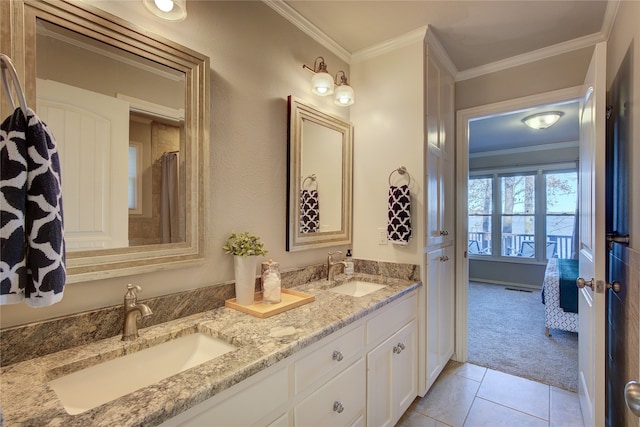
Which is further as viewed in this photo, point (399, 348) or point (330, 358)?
point (399, 348)

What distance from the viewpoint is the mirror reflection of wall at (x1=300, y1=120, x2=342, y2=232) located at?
2049 millimetres

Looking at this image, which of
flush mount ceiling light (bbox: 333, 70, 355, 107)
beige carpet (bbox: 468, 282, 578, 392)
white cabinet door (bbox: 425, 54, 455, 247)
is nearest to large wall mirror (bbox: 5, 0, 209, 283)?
flush mount ceiling light (bbox: 333, 70, 355, 107)

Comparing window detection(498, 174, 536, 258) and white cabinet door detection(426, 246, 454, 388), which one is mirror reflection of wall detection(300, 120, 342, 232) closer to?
white cabinet door detection(426, 246, 454, 388)

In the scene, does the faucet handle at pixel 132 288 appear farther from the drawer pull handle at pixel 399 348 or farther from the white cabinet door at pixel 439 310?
the white cabinet door at pixel 439 310

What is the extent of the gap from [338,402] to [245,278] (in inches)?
27.1

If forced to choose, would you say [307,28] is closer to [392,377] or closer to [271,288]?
[271,288]

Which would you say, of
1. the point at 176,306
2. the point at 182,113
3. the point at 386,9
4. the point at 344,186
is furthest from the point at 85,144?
the point at 386,9

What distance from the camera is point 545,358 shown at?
2.82 meters

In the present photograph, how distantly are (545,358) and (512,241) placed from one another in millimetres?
3430

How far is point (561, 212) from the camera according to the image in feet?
17.6

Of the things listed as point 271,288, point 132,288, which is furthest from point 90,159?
point 271,288

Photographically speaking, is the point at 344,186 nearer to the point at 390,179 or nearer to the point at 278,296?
the point at 390,179

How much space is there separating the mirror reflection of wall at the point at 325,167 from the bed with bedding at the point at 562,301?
2588mm

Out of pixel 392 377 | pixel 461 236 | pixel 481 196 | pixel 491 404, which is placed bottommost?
pixel 491 404
